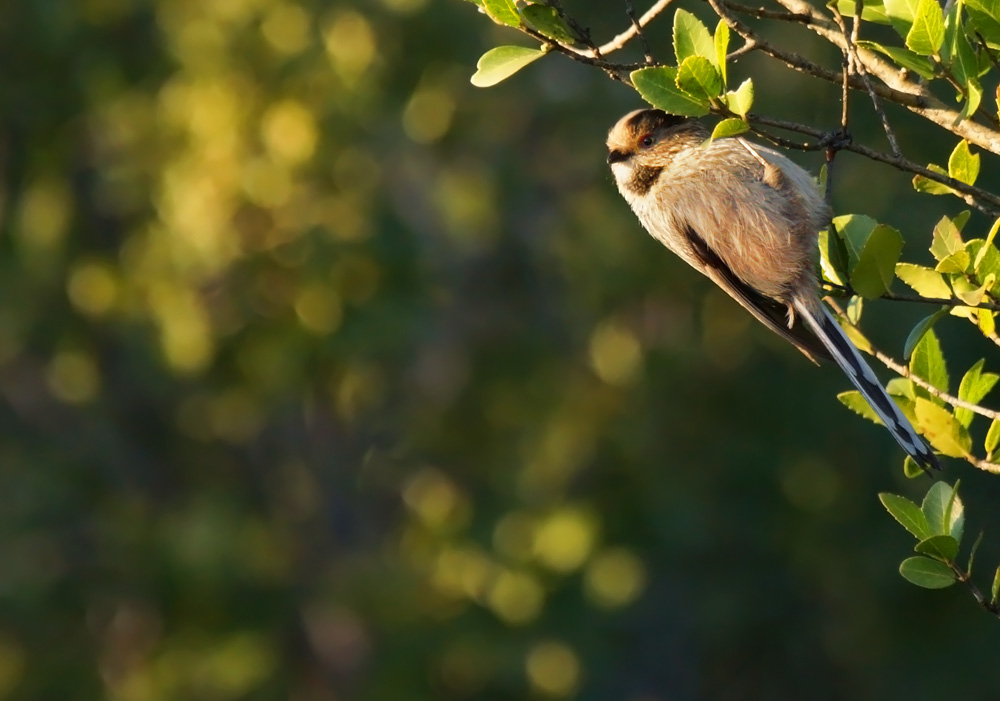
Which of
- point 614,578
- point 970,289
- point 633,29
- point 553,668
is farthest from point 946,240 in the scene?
point 553,668

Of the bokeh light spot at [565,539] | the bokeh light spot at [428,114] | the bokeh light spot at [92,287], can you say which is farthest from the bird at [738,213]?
the bokeh light spot at [92,287]

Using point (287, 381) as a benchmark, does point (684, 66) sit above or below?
above

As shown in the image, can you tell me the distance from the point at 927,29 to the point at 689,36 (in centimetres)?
49

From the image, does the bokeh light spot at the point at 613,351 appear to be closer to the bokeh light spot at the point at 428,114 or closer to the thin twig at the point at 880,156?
the bokeh light spot at the point at 428,114

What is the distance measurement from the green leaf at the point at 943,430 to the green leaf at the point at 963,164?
1.73 feet

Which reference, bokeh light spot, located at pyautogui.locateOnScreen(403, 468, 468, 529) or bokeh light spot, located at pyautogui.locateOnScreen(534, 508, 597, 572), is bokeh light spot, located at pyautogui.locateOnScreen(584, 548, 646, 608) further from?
bokeh light spot, located at pyautogui.locateOnScreen(403, 468, 468, 529)

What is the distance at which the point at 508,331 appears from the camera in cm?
1510

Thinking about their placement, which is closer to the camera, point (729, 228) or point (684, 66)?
point (684, 66)

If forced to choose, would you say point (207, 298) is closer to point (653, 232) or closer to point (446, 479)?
point (446, 479)

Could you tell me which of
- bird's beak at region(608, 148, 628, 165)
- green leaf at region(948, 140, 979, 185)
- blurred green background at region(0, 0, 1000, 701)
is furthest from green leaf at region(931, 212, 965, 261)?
blurred green background at region(0, 0, 1000, 701)

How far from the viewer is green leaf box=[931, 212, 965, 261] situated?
9.82 ft

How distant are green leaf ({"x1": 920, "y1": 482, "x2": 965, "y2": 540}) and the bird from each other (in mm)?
1021

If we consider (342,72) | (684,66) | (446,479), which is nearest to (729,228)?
(684,66)

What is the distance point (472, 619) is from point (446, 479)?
1.69 m
